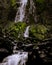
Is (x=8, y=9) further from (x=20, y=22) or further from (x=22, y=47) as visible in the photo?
(x=22, y=47)

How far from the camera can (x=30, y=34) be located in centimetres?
1467

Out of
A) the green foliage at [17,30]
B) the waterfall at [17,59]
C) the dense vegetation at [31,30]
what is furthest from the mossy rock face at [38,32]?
the waterfall at [17,59]

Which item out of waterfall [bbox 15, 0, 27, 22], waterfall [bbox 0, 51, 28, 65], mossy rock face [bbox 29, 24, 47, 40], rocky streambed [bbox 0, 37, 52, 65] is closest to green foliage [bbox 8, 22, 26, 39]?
mossy rock face [bbox 29, 24, 47, 40]

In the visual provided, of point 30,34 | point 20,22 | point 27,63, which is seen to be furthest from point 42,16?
point 27,63

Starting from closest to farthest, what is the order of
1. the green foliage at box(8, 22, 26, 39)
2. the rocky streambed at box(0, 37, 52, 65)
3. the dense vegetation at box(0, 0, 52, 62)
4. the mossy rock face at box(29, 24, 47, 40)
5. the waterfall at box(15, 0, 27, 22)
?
the rocky streambed at box(0, 37, 52, 65) → the dense vegetation at box(0, 0, 52, 62) → the mossy rock face at box(29, 24, 47, 40) → the green foliage at box(8, 22, 26, 39) → the waterfall at box(15, 0, 27, 22)

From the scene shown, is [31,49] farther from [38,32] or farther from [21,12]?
[21,12]

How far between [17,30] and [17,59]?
2.82 meters

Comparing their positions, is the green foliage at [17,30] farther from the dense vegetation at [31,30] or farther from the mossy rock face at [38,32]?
the mossy rock face at [38,32]

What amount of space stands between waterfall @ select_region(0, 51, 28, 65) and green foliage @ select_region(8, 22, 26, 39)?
1643 mm

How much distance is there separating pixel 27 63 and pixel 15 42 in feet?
5.30

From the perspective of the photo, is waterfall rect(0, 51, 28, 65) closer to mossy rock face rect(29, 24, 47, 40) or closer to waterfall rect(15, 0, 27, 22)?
mossy rock face rect(29, 24, 47, 40)

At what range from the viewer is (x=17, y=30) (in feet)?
50.4

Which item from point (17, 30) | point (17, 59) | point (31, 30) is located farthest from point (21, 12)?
point (17, 59)

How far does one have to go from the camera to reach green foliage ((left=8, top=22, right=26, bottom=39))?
49.1 ft
